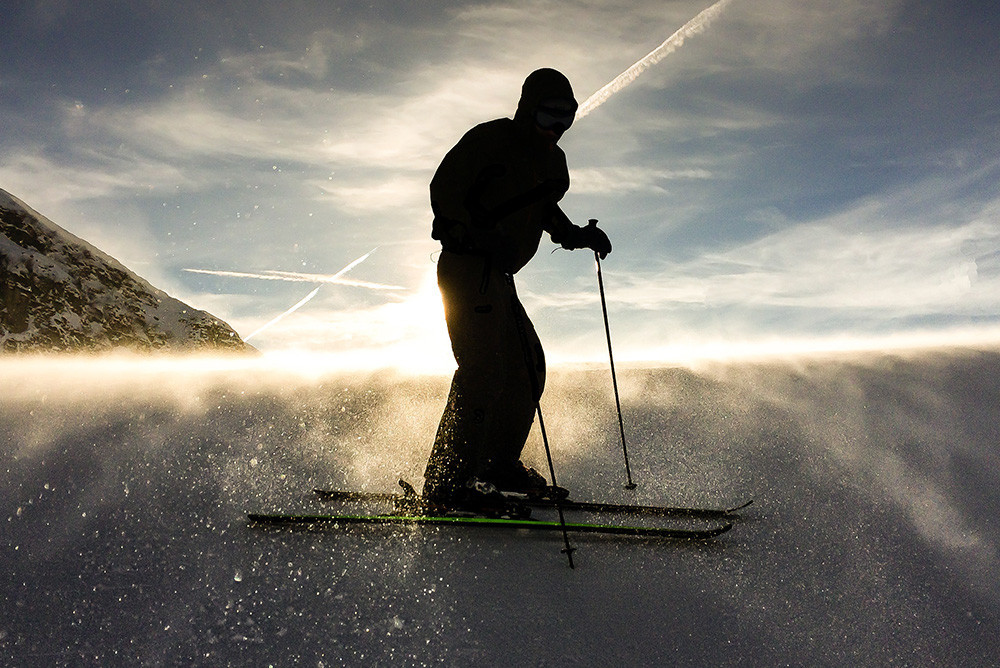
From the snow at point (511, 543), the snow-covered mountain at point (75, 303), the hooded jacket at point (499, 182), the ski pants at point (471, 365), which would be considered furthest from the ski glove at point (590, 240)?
the snow-covered mountain at point (75, 303)

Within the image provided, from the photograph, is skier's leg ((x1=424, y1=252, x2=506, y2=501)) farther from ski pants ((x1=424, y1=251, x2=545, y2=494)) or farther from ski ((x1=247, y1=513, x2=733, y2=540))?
ski ((x1=247, y1=513, x2=733, y2=540))

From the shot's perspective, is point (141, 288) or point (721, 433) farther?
point (141, 288)

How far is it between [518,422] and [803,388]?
3787mm

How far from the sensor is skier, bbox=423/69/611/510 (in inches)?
169

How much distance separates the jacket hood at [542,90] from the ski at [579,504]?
2.64m

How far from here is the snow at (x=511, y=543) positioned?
8.61ft

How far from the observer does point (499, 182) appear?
14.5ft

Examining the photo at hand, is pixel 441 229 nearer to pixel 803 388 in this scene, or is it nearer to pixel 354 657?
pixel 354 657

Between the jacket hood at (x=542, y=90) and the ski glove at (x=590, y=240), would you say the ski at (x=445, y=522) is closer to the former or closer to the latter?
the ski glove at (x=590, y=240)

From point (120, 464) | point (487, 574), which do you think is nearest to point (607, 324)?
point (487, 574)

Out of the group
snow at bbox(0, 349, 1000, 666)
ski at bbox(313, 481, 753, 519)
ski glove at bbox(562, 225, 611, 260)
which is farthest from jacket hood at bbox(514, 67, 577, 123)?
snow at bbox(0, 349, 1000, 666)

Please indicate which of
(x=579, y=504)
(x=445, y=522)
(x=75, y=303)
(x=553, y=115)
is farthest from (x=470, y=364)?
(x=75, y=303)

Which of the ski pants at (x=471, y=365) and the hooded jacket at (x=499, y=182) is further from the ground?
the hooded jacket at (x=499, y=182)

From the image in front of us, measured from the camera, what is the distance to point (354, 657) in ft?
8.07
